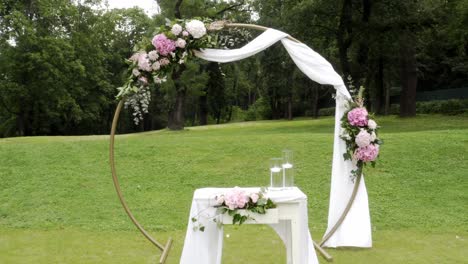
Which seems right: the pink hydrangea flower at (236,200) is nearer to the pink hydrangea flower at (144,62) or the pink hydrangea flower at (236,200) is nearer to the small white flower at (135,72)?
A: the pink hydrangea flower at (144,62)

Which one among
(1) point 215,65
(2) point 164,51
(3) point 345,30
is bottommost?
(2) point 164,51

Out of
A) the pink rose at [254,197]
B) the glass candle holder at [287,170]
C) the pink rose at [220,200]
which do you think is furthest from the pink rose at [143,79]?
the pink rose at [254,197]

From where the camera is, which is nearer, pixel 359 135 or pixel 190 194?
pixel 359 135

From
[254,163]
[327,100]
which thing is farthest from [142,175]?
[327,100]

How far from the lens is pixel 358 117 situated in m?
6.20

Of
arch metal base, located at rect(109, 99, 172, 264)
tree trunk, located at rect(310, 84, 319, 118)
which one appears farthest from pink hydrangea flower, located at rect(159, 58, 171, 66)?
tree trunk, located at rect(310, 84, 319, 118)

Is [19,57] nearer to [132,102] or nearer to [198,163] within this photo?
[198,163]

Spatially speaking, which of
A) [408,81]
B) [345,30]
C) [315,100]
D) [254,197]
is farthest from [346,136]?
[315,100]

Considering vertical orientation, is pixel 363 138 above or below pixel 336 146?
above

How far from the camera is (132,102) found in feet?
21.4

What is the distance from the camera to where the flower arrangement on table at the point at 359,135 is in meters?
6.17

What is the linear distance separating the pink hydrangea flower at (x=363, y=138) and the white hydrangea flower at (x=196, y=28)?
2451mm

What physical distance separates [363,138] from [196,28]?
2608 millimetres

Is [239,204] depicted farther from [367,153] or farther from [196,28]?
[196,28]
